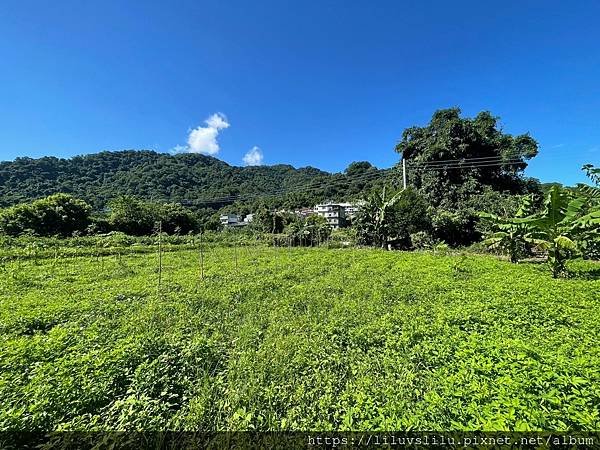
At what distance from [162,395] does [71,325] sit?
336 centimetres

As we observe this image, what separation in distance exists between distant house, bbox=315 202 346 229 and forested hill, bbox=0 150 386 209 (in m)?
4.23

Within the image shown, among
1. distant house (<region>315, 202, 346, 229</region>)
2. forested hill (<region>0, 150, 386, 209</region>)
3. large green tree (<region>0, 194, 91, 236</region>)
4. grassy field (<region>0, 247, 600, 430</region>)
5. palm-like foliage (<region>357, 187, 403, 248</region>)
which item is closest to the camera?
grassy field (<region>0, 247, 600, 430</region>)

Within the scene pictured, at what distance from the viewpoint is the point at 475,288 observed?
7.27m

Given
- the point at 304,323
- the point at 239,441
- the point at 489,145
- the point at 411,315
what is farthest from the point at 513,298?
the point at 489,145

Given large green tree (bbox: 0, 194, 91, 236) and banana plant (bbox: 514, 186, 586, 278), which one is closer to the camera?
banana plant (bbox: 514, 186, 586, 278)

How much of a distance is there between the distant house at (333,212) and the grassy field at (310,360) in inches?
2107

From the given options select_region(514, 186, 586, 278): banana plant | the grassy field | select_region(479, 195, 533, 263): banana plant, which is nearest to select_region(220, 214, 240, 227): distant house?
select_region(479, 195, 533, 263): banana plant

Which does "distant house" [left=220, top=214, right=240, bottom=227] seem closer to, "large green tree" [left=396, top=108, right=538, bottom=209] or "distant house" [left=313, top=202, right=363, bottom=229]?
"distant house" [left=313, top=202, right=363, bottom=229]

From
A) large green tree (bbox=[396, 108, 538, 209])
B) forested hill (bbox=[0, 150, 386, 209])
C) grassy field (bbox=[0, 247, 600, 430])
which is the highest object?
forested hill (bbox=[0, 150, 386, 209])

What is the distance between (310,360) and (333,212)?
61.3m

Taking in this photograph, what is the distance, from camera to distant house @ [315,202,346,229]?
60.8 metres

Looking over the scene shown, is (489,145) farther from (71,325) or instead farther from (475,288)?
(71,325)

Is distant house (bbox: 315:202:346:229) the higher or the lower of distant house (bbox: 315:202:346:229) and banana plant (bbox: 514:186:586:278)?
the higher

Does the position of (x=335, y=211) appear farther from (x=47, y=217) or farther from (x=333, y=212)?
(x=47, y=217)
